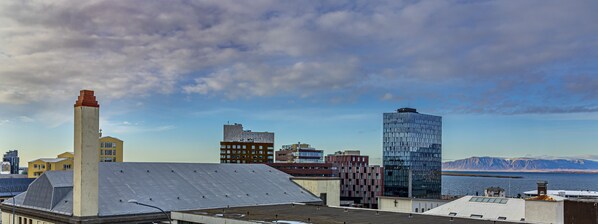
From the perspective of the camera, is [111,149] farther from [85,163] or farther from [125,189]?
[85,163]

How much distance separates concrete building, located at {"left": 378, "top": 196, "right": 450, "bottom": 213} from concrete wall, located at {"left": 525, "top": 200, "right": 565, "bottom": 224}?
2604cm

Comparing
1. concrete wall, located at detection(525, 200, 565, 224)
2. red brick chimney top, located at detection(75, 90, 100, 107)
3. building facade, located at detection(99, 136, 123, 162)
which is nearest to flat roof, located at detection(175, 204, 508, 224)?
concrete wall, located at detection(525, 200, 565, 224)

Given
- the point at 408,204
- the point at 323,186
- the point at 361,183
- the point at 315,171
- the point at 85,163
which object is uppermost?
the point at 85,163

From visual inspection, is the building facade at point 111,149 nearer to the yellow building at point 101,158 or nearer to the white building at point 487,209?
the yellow building at point 101,158

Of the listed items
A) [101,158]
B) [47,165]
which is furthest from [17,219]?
[47,165]

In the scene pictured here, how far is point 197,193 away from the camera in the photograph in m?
78.6

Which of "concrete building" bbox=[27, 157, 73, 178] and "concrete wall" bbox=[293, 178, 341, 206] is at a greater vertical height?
"concrete wall" bbox=[293, 178, 341, 206]

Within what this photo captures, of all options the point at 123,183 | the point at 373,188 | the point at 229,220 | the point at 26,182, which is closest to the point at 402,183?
the point at 373,188

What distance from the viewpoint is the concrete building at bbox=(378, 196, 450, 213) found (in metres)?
78.5

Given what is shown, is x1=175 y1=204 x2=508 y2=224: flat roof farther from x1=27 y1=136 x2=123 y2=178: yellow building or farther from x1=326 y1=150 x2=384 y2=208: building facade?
x1=27 y1=136 x2=123 y2=178: yellow building

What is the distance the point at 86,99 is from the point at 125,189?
46.8ft

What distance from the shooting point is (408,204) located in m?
78.8

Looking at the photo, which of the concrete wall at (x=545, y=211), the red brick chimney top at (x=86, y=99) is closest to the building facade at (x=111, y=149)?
the red brick chimney top at (x=86, y=99)

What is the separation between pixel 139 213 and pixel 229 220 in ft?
61.5
